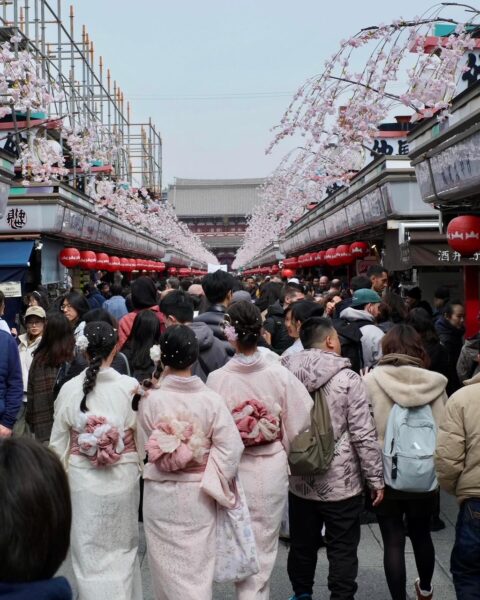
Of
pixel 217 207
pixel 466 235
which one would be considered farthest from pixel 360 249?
pixel 217 207

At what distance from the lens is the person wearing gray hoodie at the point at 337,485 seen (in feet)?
14.6

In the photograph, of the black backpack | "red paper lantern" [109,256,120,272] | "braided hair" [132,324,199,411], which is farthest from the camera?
"red paper lantern" [109,256,120,272]

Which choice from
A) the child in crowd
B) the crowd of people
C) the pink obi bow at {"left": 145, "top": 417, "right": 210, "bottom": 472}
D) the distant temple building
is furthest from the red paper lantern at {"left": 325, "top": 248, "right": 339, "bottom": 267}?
the distant temple building

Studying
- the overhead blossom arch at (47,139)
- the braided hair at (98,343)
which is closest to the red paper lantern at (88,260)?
the overhead blossom arch at (47,139)

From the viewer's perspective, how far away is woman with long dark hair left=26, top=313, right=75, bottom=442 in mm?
5938

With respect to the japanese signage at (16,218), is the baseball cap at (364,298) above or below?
below

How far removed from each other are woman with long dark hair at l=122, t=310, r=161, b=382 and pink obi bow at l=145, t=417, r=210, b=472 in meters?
2.26

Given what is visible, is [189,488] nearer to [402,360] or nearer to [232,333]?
[232,333]

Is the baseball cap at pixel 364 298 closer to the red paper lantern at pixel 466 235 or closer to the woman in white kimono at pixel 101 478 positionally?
the red paper lantern at pixel 466 235

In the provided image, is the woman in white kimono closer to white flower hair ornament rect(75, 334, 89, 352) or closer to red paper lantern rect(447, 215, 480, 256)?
white flower hair ornament rect(75, 334, 89, 352)

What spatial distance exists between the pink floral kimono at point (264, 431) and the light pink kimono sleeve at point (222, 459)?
0.24m

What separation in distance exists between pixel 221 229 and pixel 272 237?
5478 cm

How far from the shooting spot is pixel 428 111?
8.84 meters

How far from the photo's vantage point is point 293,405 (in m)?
4.35
